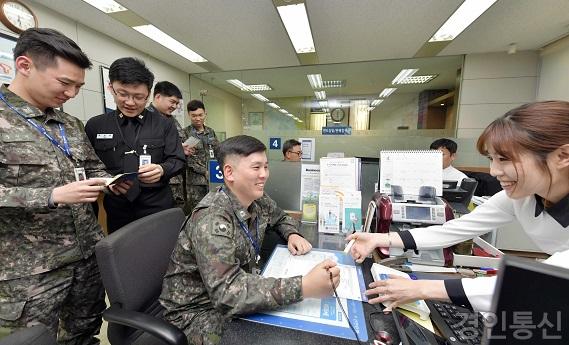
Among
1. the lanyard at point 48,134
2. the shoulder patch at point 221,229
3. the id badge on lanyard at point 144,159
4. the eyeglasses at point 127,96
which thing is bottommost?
the shoulder patch at point 221,229

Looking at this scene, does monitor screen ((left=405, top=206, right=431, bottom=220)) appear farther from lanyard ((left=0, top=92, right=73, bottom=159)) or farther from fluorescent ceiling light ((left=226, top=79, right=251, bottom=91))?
fluorescent ceiling light ((left=226, top=79, right=251, bottom=91))

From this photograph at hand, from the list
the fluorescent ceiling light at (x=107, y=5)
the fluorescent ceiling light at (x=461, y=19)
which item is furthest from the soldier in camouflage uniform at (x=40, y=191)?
the fluorescent ceiling light at (x=461, y=19)

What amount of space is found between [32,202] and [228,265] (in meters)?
0.80

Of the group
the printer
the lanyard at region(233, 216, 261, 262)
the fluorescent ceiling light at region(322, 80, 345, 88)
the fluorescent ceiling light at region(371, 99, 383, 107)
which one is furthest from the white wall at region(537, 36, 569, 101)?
the lanyard at region(233, 216, 261, 262)

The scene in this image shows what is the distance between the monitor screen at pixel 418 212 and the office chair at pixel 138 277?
110 cm

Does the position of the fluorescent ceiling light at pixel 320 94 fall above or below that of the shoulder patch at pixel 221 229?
above

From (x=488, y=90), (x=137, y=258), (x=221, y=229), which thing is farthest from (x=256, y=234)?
(x=488, y=90)

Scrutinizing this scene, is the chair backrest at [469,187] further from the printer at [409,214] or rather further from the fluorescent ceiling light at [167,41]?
the fluorescent ceiling light at [167,41]

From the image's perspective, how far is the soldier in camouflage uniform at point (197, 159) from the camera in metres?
3.02

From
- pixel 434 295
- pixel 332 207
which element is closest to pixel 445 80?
pixel 332 207

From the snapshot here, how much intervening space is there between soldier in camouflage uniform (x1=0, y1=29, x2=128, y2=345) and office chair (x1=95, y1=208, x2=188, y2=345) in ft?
0.85

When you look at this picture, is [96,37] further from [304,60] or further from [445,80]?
[445,80]

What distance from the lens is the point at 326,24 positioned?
9.83ft

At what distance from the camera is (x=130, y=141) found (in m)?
1.55
